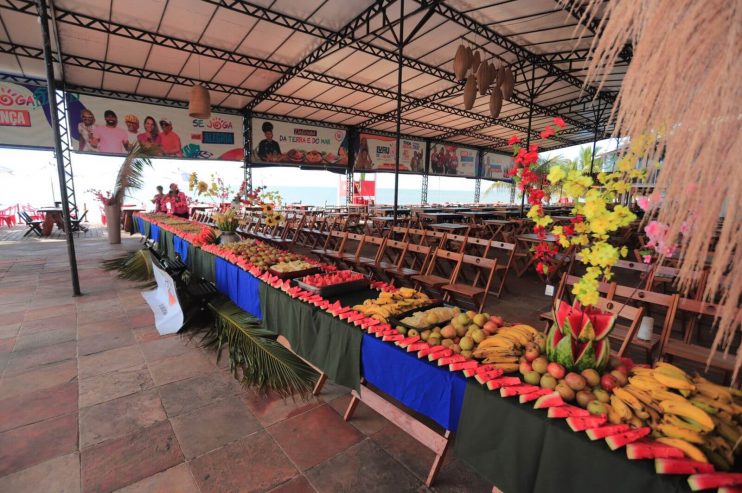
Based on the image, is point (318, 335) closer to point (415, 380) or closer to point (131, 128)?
point (415, 380)

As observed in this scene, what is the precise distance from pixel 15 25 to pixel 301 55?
20.0 ft

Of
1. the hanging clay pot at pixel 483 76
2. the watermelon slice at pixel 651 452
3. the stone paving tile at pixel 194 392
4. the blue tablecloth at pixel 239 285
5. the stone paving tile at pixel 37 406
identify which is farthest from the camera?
the hanging clay pot at pixel 483 76

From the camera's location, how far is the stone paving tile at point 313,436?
2.00 metres

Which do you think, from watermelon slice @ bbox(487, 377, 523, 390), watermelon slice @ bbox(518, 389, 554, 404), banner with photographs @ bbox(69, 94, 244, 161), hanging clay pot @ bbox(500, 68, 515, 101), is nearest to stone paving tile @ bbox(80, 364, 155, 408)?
watermelon slice @ bbox(487, 377, 523, 390)

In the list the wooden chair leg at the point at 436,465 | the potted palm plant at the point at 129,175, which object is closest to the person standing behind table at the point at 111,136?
the potted palm plant at the point at 129,175

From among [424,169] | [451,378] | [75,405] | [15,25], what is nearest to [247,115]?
[15,25]

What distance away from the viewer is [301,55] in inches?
378

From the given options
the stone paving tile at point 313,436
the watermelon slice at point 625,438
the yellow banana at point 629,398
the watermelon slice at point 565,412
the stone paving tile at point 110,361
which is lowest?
the stone paving tile at point 110,361

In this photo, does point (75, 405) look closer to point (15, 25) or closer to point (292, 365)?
point (292, 365)

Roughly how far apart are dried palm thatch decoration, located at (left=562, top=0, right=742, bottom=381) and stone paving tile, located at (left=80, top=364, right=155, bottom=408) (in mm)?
3294

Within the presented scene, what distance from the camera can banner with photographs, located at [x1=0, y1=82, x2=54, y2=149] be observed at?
9469 mm

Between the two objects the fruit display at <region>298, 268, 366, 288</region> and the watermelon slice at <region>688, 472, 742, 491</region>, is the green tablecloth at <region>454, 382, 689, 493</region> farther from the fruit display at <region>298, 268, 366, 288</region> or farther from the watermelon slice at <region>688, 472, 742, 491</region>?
the fruit display at <region>298, 268, 366, 288</region>

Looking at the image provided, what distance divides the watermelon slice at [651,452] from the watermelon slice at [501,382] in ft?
1.38

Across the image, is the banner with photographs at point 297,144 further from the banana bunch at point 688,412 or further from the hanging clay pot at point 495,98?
the banana bunch at point 688,412
